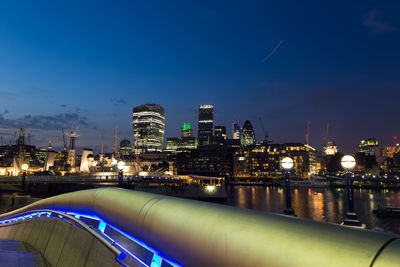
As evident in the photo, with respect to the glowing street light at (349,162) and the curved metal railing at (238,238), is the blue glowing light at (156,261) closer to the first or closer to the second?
the curved metal railing at (238,238)

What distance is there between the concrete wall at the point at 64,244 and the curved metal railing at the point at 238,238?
643 mm

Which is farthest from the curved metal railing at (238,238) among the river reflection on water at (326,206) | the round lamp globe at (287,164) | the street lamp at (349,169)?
the river reflection on water at (326,206)

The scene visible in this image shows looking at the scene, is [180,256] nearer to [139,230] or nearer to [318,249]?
[139,230]

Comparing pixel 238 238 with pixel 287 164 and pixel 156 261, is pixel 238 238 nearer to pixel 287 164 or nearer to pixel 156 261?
pixel 156 261

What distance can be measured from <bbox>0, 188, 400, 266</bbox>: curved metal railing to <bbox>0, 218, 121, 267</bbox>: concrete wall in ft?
2.11

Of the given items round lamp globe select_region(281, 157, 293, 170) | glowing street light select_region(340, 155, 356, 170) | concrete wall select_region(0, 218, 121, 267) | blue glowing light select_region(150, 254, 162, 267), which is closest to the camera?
blue glowing light select_region(150, 254, 162, 267)

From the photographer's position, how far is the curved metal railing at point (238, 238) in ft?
7.35

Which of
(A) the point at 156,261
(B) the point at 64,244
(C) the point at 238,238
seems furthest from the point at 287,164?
(C) the point at 238,238

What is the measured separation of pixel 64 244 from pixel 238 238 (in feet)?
20.3

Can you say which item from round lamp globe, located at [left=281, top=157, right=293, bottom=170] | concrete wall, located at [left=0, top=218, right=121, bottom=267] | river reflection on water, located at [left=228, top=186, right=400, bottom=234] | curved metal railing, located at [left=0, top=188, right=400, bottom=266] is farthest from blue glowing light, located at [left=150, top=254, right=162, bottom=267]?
river reflection on water, located at [left=228, top=186, right=400, bottom=234]

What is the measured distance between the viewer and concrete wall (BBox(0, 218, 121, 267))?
5.35 meters

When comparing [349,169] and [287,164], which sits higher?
[287,164]

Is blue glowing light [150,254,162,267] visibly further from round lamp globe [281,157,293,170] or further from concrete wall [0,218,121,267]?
round lamp globe [281,157,293,170]

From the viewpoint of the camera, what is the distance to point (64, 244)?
7117 millimetres
